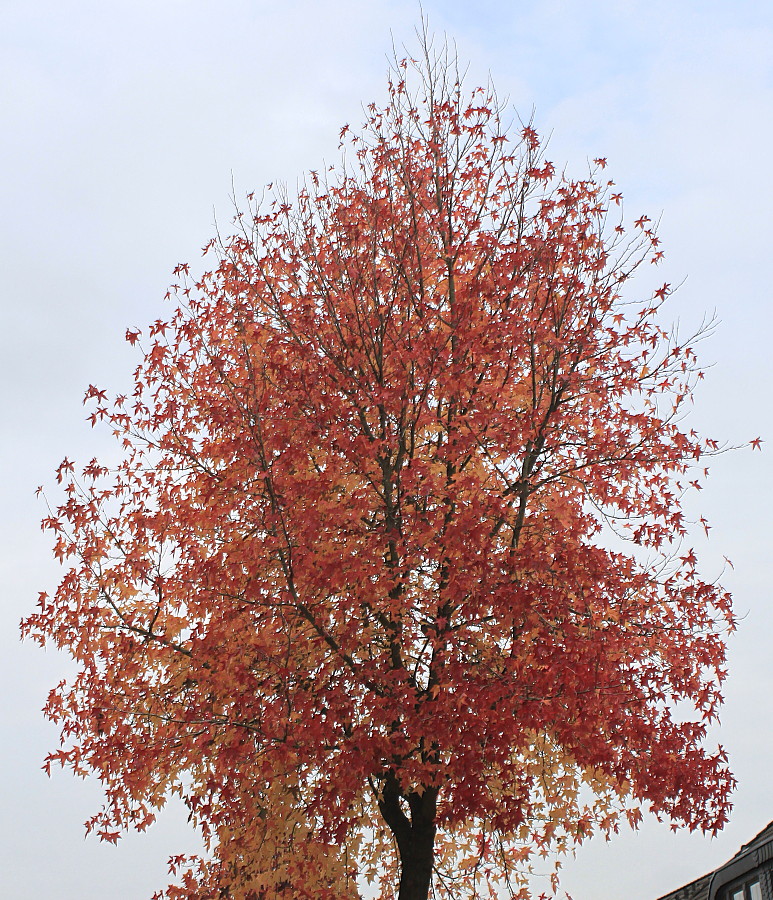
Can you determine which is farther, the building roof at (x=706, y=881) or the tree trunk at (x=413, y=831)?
the building roof at (x=706, y=881)

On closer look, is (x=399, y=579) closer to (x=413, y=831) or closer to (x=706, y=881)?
(x=413, y=831)

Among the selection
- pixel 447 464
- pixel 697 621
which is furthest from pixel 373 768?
pixel 697 621

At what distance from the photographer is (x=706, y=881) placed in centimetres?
1898

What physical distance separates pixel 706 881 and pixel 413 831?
34.1 ft

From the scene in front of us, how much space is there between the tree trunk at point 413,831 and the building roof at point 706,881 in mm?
5987

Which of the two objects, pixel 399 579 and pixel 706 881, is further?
pixel 706 881

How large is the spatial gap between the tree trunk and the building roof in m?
5.99

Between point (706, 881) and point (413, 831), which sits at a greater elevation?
point (413, 831)

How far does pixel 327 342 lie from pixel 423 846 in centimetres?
700

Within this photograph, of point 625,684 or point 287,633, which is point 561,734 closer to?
point 625,684

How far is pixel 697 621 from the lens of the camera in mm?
12180

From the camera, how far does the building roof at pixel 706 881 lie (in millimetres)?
14598

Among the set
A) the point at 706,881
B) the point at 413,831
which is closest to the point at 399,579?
the point at 413,831

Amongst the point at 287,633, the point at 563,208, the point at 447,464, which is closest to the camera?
the point at 287,633
